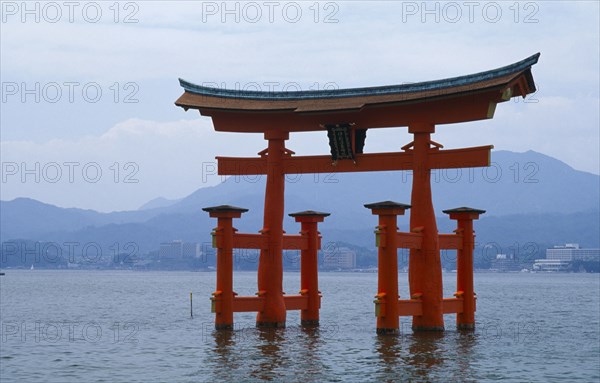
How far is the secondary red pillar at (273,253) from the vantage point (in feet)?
108

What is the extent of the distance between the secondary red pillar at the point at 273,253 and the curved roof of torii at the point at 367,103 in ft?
3.44

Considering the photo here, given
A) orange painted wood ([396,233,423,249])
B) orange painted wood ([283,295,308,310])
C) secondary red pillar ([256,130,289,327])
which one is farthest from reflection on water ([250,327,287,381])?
orange painted wood ([396,233,423,249])

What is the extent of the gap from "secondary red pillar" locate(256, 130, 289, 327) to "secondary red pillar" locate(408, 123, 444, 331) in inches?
182

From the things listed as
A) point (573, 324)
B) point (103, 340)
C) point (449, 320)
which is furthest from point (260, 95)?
point (573, 324)

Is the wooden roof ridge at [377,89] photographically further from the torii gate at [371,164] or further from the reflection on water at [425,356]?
the reflection on water at [425,356]

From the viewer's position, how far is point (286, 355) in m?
28.0

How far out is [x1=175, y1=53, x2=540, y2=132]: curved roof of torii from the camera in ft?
97.2

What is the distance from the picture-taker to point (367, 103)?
104ft

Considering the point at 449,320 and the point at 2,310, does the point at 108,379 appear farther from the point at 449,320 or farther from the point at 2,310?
the point at 2,310

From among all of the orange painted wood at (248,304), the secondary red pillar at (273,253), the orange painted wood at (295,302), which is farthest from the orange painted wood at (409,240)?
the orange painted wood at (248,304)

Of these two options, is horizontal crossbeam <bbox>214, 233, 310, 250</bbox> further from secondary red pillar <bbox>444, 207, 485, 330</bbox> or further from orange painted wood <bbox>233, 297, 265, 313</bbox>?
secondary red pillar <bbox>444, 207, 485, 330</bbox>

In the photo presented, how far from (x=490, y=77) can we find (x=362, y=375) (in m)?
10.3

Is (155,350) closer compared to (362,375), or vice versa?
(362,375)


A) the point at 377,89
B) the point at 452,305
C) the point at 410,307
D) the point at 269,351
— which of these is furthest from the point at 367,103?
the point at 269,351
